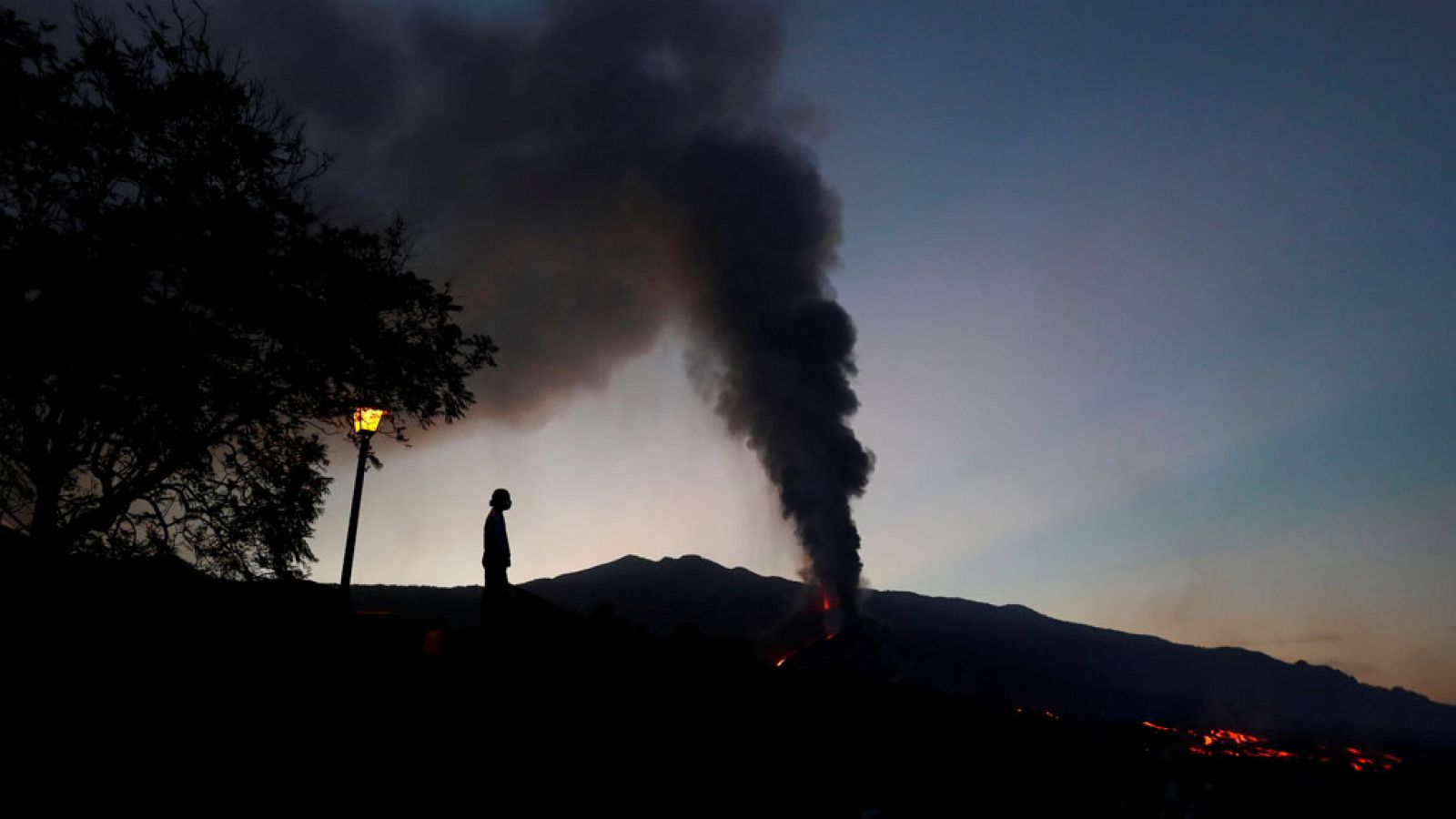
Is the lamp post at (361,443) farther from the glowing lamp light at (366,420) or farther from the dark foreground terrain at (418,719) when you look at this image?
the dark foreground terrain at (418,719)

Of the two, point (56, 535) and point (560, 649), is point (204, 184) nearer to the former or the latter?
point (56, 535)

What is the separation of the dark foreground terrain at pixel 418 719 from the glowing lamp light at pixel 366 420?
365cm

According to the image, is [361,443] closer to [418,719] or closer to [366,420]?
[366,420]

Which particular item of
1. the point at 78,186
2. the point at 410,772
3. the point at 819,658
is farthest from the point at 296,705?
the point at 819,658

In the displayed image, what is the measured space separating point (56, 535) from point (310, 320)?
16.7 feet

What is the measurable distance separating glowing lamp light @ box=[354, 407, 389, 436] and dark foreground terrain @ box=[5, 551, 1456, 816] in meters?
3.65

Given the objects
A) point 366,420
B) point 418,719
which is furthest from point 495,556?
point 366,420

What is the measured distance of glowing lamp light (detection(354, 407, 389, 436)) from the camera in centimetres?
1445

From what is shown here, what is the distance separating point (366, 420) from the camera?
571 inches

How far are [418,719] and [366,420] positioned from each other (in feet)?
24.8

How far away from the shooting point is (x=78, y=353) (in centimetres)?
1218

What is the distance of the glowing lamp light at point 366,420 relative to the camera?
569 inches

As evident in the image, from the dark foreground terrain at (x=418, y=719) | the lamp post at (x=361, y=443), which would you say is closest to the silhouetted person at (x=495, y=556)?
the dark foreground terrain at (x=418, y=719)

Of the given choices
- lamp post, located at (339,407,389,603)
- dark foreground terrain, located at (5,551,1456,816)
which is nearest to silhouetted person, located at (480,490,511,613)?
dark foreground terrain, located at (5,551,1456,816)
